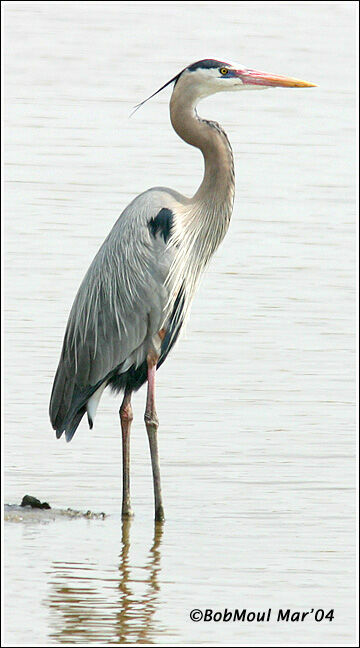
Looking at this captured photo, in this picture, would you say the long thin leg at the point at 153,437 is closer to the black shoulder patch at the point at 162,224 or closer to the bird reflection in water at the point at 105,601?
the bird reflection in water at the point at 105,601

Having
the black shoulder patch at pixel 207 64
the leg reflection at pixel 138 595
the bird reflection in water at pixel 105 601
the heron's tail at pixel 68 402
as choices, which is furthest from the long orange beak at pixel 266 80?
the bird reflection in water at pixel 105 601

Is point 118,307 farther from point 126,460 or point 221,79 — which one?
point 221,79

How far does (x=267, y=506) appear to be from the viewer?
930 cm

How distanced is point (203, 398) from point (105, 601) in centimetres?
346

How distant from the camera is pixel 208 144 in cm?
941

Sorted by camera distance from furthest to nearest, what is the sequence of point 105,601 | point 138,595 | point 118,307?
1. point 118,307
2. point 138,595
3. point 105,601

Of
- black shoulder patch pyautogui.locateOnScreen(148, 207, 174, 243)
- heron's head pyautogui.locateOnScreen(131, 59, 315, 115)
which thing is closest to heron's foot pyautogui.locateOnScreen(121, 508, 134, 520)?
black shoulder patch pyautogui.locateOnScreen(148, 207, 174, 243)

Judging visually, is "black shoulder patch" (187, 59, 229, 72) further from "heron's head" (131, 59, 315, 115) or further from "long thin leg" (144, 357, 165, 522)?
"long thin leg" (144, 357, 165, 522)

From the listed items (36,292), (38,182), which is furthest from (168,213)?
(38,182)

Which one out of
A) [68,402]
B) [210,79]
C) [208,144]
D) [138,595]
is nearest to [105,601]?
[138,595]

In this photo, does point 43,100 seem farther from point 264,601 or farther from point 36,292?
point 264,601

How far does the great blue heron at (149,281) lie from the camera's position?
9.19 meters

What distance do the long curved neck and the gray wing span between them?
19 centimetres

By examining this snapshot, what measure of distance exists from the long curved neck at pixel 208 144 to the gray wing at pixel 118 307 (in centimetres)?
19
